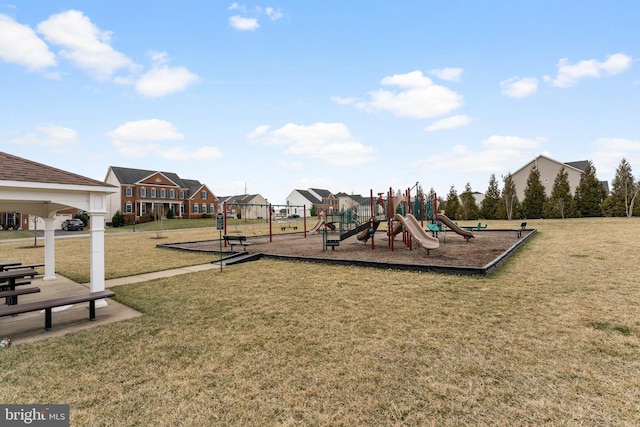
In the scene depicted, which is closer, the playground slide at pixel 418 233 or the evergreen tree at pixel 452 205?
the playground slide at pixel 418 233

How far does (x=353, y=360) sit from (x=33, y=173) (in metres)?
6.95

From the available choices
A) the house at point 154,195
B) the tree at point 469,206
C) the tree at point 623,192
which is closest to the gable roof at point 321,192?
the house at point 154,195

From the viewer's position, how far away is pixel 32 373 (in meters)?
3.79

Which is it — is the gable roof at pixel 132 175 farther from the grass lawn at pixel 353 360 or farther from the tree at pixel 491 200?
the tree at pixel 491 200

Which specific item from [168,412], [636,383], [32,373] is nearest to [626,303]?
[636,383]

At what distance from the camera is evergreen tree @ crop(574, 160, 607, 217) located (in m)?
39.2

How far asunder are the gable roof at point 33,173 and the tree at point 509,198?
48894 mm

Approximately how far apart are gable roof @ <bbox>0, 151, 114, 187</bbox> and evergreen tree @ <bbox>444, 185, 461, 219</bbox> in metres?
50.3

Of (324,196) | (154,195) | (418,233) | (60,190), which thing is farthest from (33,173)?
(324,196)

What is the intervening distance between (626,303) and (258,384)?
729 cm

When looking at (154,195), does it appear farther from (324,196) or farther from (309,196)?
(324,196)

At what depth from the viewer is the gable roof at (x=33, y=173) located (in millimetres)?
5559

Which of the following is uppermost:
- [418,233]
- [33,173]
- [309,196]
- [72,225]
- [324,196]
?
[324,196]

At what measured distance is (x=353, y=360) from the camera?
155 inches
